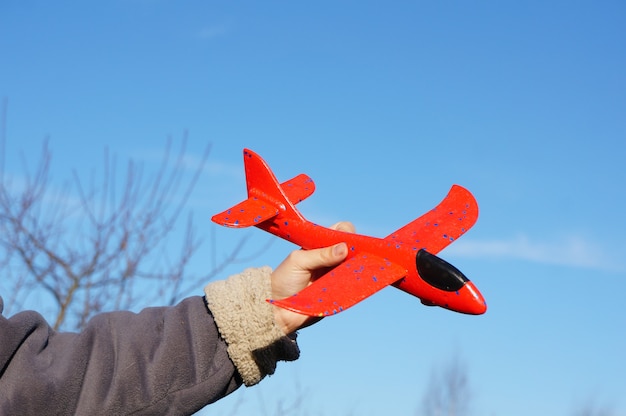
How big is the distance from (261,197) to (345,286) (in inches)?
31.2

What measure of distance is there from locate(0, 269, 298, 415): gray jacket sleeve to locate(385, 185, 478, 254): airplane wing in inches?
17.5

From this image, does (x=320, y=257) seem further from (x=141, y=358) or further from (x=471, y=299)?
(x=141, y=358)

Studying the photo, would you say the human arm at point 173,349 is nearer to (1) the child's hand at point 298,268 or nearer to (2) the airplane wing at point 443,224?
(1) the child's hand at point 298,268

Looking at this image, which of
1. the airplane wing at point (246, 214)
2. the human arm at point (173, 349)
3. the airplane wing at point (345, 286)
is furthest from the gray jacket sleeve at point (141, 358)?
the airplane wing at point (246, 214)

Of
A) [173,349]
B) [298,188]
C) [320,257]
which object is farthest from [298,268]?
[298,188]

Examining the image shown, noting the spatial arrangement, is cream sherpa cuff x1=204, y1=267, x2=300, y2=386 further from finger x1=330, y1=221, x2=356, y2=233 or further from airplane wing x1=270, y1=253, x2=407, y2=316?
finger x1=330, y1=221, x2=356, y2=233

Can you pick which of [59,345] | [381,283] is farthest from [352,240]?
[59,345]

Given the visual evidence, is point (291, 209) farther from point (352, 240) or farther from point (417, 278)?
point (417, 278)

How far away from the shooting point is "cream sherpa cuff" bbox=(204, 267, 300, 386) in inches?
85.0

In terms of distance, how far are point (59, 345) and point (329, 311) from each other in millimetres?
770

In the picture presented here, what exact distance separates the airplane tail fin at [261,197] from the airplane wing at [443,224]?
0.38m

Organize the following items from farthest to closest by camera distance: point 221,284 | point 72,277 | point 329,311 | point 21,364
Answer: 1. point 72,277
2. point 221,284
3. point 21,364
4. point 329,311

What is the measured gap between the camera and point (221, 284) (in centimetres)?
222

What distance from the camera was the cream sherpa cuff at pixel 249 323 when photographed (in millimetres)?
2160
